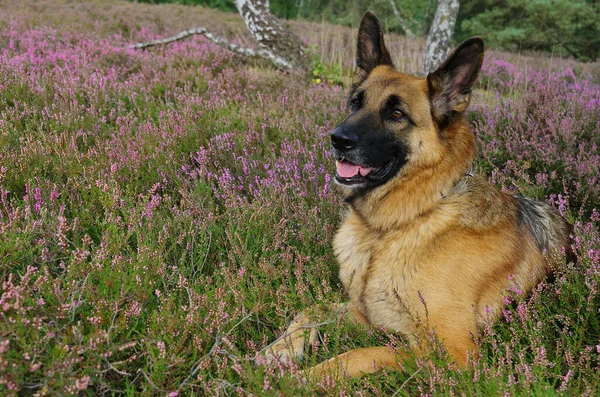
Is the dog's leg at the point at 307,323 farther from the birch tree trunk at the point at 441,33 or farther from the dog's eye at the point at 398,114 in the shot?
the birch tree trunk at the point at 441,33

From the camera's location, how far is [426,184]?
9.07ft

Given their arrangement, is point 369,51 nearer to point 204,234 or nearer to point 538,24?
point 204,234

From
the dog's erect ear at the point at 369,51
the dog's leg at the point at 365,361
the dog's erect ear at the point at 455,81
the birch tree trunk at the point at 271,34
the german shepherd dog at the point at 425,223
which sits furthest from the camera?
the birch tree trunk at the point at 271,34

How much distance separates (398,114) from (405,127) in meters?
0.11

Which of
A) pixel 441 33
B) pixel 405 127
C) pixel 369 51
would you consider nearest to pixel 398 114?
pixel 405 127

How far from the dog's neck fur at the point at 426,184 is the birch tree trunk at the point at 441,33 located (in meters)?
5.07

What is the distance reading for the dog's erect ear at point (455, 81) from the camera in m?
2.66

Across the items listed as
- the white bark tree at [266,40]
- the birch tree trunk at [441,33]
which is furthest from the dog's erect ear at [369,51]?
the white bark tree at [266,40]

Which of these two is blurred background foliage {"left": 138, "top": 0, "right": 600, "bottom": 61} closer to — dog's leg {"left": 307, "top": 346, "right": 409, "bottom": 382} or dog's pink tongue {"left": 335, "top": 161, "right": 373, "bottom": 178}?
dog's pink tongue {"left": 335, "top": 161, "right": 373, "bottom": 178}

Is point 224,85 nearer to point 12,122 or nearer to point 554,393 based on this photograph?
point 12,122

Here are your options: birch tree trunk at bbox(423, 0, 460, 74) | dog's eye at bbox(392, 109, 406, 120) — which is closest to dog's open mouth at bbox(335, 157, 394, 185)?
dog's eye at bbox(392, 109, 406, 120)

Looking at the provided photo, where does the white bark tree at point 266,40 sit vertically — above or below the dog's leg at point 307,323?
above

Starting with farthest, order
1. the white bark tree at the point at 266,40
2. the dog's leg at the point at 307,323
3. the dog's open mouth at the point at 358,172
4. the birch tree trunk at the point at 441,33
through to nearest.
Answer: the white bark tree at the point at 266,40 < the birch tree trunk at the point at 441,33 < the dog's open mouth at the point at 358,172 < the dog's leg at the point at 307,323

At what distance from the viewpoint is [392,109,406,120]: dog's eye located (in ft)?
9.48
